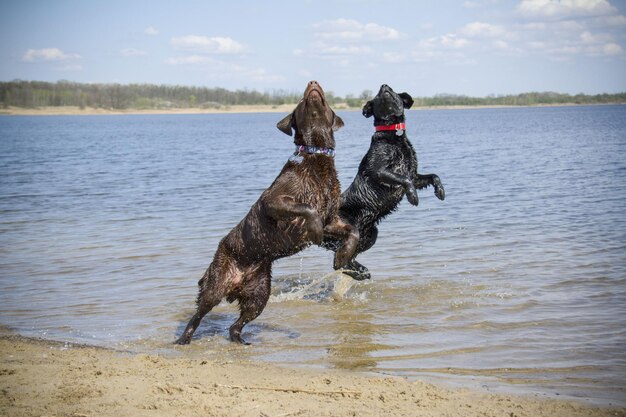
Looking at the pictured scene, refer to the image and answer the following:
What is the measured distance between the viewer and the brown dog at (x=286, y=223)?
617 centimetres

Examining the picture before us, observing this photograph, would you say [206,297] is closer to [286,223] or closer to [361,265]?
[286,223]

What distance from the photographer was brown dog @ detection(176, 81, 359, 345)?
6168mm

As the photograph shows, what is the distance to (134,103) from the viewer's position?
6058 inches

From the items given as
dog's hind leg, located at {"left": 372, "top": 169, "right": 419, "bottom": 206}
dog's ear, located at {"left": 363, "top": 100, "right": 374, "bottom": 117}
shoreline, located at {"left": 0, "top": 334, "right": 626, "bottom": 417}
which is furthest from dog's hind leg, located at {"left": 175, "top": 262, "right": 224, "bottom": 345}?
dog's ear, located at {"left": 363, "top": 100, "right": 374, "bottom": 117}

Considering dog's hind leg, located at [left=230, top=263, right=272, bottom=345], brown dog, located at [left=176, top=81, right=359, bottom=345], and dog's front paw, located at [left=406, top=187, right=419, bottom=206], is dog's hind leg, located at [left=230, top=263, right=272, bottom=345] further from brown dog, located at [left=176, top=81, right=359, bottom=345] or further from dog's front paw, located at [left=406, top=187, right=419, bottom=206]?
dog's front paw, located at [left=406, top=187, right=419, bottom=206]

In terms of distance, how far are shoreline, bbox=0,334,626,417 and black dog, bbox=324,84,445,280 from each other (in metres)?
3.18

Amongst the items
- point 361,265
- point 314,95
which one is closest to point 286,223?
point 314,95

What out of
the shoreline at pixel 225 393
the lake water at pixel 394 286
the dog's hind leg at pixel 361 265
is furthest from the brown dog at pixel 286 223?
the dog's hind leg at pixel 361 265

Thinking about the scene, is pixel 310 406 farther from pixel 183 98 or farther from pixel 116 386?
pixel 183 98

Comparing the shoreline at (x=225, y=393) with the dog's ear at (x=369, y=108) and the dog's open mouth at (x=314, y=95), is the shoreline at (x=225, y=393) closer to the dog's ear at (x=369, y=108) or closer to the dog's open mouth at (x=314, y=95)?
the dog's open mouth at (x=314, y=95)

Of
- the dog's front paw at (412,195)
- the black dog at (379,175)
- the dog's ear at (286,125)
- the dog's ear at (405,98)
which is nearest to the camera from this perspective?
the dog's ear at (286,125)

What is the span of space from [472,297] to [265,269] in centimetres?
256

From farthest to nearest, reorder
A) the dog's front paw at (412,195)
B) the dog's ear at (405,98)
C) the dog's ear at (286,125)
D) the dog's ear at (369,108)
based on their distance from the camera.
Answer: the dog's ear at (405,98)
the dog's ear at (369,108)
the dog's front paw at (412,195)
the dog's ear at (286,125)

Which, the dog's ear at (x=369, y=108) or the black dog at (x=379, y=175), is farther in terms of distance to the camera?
the dog's ear at (x=369, y=108)
